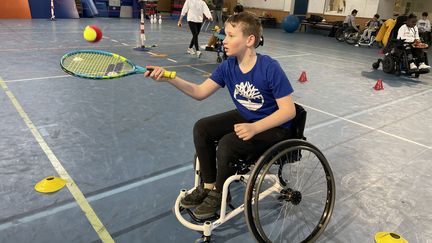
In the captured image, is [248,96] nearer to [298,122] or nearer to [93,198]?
[298,122]

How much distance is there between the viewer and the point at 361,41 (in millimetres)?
13680

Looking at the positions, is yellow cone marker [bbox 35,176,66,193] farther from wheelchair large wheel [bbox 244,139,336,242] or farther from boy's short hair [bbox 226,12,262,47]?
boy's short hair [bbox 226,12,262,47]

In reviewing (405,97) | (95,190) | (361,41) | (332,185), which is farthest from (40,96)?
(361,41)

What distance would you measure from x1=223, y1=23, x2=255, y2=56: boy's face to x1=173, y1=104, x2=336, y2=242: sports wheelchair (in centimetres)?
51

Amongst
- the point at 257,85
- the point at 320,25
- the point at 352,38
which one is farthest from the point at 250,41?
the point at 320,25

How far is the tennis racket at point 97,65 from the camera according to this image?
2.26m

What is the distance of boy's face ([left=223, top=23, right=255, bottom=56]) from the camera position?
6.63ft

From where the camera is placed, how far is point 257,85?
2.06 m

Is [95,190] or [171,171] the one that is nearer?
[95,190]

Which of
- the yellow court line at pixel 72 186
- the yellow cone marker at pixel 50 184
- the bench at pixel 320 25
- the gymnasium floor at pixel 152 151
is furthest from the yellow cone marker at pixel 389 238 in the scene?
A: the bench at pixel 320 25

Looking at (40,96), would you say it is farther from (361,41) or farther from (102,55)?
(361,41)

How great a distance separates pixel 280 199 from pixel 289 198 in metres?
0.29

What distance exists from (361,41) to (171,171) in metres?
13.0

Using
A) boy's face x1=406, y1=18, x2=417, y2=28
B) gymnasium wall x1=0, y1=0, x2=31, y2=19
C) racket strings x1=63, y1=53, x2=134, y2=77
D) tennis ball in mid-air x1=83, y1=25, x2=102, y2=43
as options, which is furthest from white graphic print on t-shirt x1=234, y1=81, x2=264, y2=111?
gymnasium wall x1=0, y1=0, x2=31, y2=19
